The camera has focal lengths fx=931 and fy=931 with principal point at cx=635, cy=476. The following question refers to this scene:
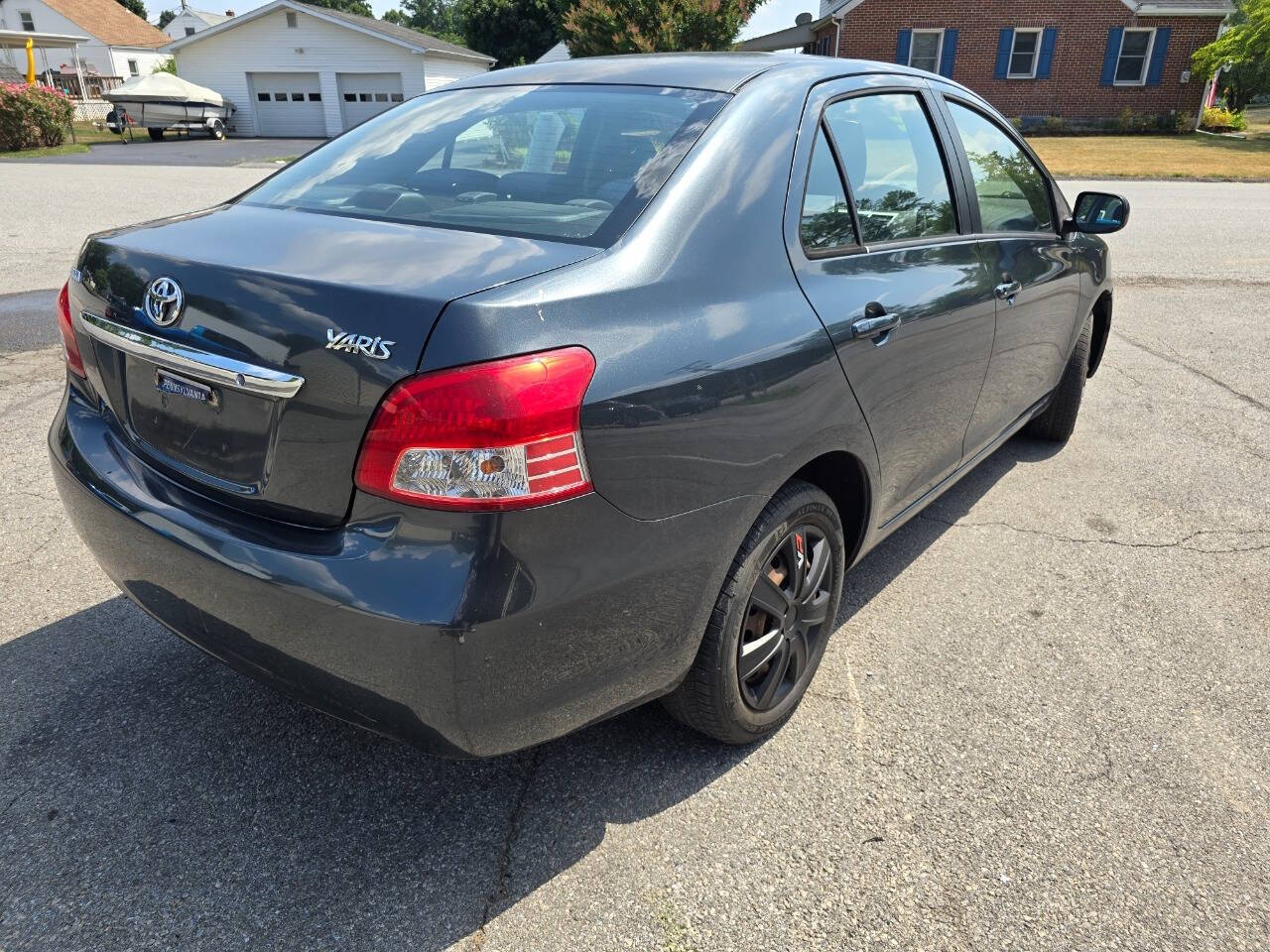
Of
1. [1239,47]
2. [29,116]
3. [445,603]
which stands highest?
[1239,47]

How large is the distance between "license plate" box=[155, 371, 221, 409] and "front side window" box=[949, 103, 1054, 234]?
2662 millimetres

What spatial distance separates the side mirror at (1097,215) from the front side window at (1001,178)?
132 mm

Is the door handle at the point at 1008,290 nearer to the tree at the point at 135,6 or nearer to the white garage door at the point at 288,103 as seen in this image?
the white garage door at the point at 288,103

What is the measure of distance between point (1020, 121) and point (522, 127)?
32.1 meters

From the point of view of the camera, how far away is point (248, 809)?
7.54 feet

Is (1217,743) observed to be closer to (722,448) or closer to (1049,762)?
(1049,762)

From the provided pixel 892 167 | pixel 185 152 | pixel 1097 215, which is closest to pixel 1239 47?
pixel 185 152

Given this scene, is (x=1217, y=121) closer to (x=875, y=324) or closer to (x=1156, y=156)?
(x=1156, y=156)

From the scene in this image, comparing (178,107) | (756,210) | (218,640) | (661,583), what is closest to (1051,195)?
(756,210)

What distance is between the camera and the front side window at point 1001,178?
3.41m

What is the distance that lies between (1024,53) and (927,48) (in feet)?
10.1

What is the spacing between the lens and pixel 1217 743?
2.63 m

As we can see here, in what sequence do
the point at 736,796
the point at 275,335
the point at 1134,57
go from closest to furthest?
1. the point at 275,335
2. the point at 736,796
3. the point at 1134,57

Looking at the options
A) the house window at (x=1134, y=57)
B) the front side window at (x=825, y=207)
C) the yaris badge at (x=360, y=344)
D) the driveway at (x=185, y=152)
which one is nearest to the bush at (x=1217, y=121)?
the house window at (x=1134, y=57)
